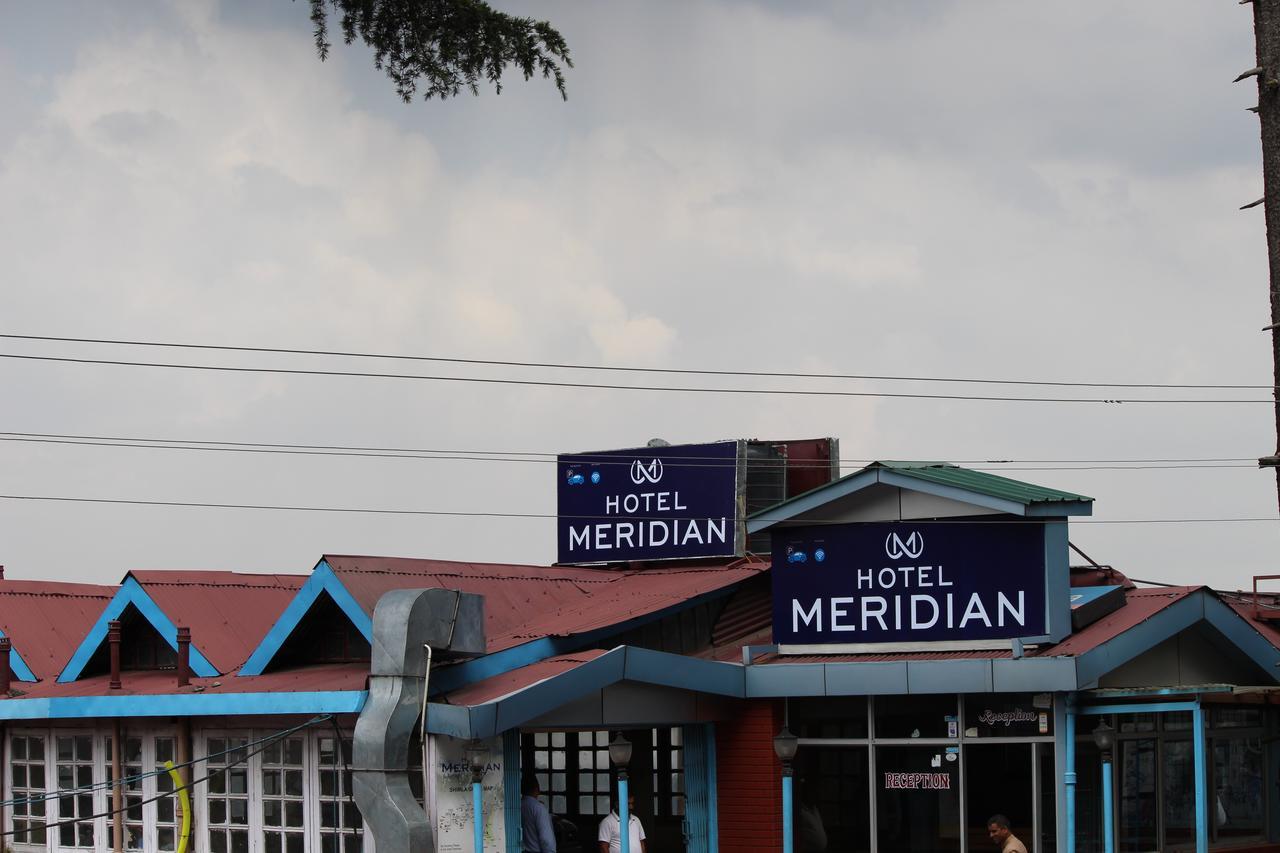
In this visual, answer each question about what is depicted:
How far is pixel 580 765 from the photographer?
27391 millimetres

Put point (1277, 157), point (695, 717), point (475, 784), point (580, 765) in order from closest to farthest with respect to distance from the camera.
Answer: point (475, 784) < point (695, 717) < point (1277, 157) < point (580, 765)

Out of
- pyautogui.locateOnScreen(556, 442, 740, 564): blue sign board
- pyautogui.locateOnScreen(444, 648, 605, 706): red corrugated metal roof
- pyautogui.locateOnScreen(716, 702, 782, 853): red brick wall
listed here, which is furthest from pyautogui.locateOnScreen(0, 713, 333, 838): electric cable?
pyautogui.locateOnScreen(556, 442, 740, 564): blue sign board

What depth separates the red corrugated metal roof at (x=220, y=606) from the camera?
24.5 metres

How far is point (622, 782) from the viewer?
68.0 feet

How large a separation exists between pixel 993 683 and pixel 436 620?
6690mm

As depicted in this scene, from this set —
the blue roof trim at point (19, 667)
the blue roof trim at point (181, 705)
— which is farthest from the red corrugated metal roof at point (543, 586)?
the blue roof trim at point (19, 667)

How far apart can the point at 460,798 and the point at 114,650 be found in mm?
6181

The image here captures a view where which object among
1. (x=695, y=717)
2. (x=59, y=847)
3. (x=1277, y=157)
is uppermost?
(x=1277, y=157)

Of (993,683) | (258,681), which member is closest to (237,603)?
(258,681)

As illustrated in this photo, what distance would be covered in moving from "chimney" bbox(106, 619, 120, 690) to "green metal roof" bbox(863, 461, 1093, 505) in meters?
10.5

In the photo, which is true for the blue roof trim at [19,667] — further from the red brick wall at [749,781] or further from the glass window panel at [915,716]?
the glass window panel at [915,716]

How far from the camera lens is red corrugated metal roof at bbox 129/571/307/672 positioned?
80.2ft

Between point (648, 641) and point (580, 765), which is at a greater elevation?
point (648, 641)

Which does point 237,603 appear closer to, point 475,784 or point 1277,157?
point 475,784
